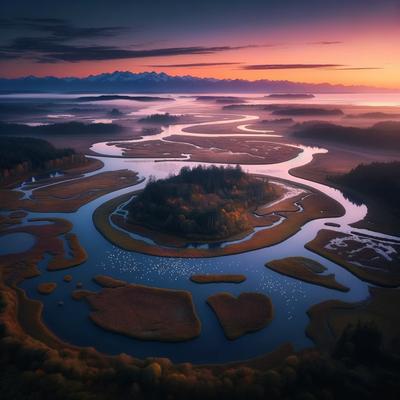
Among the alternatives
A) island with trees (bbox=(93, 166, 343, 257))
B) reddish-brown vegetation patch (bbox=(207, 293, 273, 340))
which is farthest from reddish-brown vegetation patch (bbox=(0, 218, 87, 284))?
reddish-brown vegetation patch (bbox=(207, 293, 273, 340))

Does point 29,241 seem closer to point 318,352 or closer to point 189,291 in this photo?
point 189,291

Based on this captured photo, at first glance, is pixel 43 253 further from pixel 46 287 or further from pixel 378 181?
pixel 378 181

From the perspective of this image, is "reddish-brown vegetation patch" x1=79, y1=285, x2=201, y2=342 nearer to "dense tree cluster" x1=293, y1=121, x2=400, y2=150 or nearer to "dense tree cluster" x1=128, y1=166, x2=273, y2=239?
"dense tree cluster" x1=128, y1=166, x2=273, y2=239

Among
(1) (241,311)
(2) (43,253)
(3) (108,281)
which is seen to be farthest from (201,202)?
(1) (241,311)

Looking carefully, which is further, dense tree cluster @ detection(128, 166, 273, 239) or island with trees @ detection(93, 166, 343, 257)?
dense tree cluster @ detection(128, 166, 273, 239)

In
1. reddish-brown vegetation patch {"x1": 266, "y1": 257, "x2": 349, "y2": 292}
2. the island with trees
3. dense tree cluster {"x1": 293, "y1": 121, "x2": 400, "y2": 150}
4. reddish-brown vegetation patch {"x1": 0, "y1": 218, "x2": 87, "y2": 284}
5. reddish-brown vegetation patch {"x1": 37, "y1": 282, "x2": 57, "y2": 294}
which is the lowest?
reddish-brown vegetation patch {"x1": 37, "y1": 282, "x2": 57, "y2": 294}

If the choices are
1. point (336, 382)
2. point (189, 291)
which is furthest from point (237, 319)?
point (336, 382)

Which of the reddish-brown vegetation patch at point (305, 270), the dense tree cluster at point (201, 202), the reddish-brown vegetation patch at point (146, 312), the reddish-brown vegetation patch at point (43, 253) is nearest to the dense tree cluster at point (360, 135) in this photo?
the dense tree cluster at point (201, 202)
